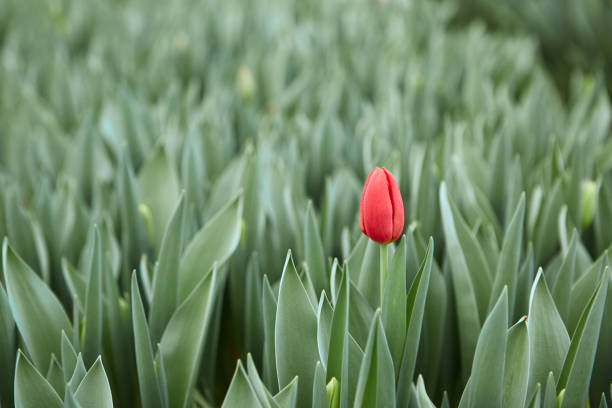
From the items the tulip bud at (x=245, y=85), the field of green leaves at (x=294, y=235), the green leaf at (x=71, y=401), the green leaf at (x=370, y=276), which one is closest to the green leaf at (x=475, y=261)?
the field of green leaves at (x=294, y=235)

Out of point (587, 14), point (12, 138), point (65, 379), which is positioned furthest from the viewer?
point (587, 14)

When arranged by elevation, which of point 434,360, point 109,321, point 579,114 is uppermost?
point 579,114

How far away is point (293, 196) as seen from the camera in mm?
1162

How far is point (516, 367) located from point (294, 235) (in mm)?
513

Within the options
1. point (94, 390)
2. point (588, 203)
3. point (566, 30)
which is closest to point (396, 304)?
point (94, 390)

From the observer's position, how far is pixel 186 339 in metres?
0.87

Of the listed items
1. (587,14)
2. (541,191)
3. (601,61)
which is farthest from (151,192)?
(587,14)

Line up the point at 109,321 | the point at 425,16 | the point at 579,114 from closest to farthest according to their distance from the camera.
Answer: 1. the point at 109,321
2. the point at 579,114
3. the point at 425,16

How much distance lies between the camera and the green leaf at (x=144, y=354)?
770 mm

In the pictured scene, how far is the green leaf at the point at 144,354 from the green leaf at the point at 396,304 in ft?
0.96

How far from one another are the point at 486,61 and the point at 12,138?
1.50 metres

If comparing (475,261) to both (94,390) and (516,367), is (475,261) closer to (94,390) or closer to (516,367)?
(516,367)

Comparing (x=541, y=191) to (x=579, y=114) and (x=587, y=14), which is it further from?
(x=587, y=14)

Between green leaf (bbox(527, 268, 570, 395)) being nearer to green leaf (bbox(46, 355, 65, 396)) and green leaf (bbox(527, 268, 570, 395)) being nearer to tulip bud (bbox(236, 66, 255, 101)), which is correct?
green leaf (bbox(46, 355, 65, 396))
